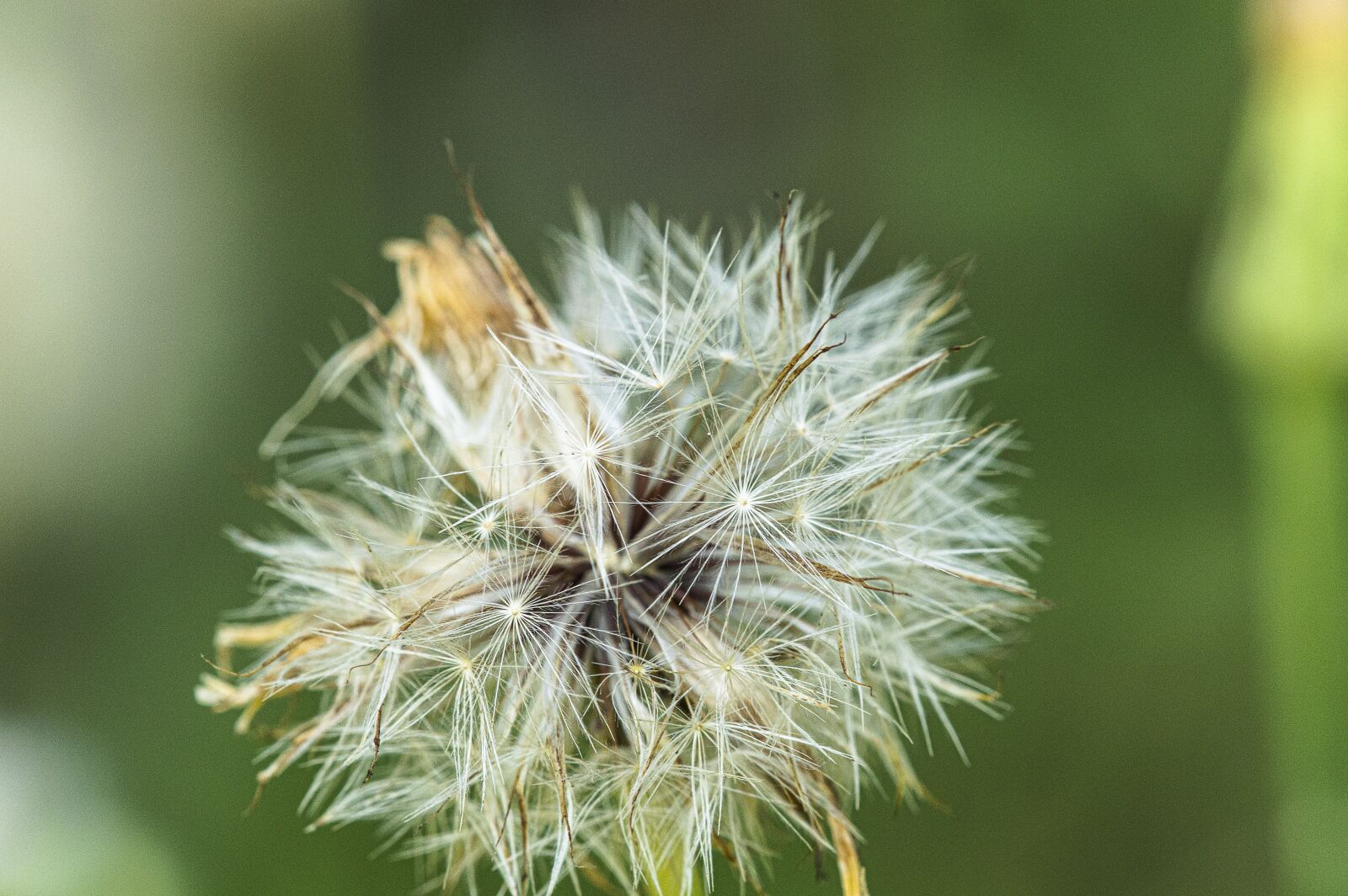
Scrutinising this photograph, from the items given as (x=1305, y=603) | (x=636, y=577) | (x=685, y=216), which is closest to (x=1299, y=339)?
(x=1305, y=603)

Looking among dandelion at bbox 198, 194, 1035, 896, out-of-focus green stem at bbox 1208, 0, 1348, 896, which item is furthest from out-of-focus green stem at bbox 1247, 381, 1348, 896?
dandelion at bbox 198, 194, 1035, 896

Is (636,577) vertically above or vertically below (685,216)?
below

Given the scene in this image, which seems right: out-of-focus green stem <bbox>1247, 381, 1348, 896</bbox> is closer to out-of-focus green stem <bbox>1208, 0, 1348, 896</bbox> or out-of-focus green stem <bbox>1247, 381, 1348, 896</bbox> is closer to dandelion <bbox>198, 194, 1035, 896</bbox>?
out-of-focus green stem <bbox>1208, 0, 1348, 896</bbox>

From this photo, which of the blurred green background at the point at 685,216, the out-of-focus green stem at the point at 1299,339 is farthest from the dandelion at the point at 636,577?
the blurred green background at the point at 685,216

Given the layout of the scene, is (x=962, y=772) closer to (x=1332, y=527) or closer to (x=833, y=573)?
(x=1332, y=527)

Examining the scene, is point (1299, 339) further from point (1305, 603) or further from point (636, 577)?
point (636, 577)

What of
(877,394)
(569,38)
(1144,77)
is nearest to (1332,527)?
(877,394)

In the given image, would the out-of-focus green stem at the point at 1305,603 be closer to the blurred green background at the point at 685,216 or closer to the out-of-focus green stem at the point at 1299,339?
the out-of-focus green stem at the point at 1299,339
